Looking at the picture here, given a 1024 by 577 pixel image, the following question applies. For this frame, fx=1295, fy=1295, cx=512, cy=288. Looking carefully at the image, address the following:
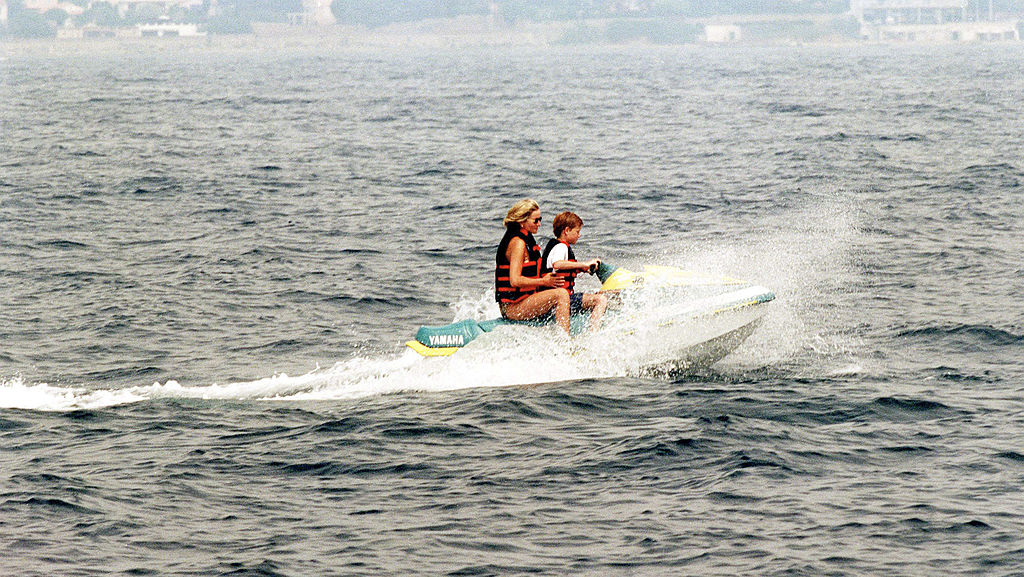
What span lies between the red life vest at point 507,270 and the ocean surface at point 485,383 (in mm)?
498

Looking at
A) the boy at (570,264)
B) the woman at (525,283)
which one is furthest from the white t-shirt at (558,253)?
the woman at (525,283)

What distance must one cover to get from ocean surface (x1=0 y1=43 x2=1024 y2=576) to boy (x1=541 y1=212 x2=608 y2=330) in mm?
443

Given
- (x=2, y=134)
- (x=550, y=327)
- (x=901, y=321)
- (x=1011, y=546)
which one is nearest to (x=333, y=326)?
(x=550, y=327)

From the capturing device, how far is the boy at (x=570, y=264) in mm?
11961

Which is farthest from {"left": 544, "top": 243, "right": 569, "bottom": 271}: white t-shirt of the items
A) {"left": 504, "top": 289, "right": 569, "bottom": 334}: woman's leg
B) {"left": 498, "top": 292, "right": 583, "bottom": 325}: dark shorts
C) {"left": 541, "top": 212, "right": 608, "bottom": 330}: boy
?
{"left": 498, "top": 292, "right": 583, "bottom": 325}: dark shorts

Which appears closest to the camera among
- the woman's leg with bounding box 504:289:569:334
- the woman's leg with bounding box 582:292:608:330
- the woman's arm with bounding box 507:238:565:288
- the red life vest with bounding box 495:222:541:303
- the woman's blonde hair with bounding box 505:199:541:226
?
the woman's blonde hair with bounding box 505:199:541:226

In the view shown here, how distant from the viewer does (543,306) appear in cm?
1219

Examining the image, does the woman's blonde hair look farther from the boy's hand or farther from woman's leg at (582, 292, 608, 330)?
woman's leg at (582, 292, 608, 330)

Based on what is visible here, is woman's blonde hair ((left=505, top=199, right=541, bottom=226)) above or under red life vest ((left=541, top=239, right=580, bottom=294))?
above

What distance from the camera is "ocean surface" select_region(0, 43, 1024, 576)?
8.27m

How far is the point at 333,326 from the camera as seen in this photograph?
15.3 metres

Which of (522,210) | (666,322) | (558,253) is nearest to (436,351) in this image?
(558,253)

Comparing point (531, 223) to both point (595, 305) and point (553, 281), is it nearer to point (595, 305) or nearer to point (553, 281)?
point (553, 281)

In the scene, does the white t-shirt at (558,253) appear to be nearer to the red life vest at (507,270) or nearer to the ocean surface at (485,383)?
the red life vest at (507,270)
